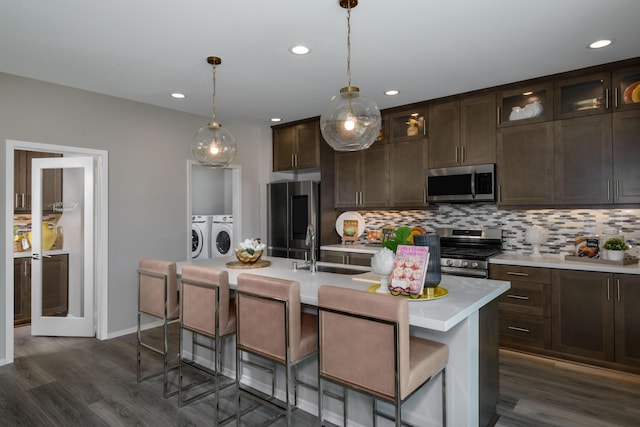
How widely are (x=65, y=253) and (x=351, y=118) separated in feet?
12.4

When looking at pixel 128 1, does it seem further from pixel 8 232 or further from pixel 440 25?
pixel 8 232

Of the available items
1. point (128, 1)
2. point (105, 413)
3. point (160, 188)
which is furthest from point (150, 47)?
point (105, 413)

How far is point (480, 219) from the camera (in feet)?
13.9

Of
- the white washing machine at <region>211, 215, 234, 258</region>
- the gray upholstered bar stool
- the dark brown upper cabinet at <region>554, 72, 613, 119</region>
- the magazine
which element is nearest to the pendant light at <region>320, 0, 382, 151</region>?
the magazine

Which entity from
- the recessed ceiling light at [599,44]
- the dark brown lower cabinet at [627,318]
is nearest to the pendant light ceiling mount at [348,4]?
the recessed ceiling light at [599,44]

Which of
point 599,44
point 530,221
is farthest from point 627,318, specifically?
point 599,44

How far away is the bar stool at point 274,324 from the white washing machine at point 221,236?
4287 mm

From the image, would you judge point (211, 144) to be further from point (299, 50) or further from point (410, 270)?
point (410, 270)

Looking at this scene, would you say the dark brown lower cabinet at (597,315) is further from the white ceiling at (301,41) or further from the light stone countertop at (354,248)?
the light stone countertop at (354,248)

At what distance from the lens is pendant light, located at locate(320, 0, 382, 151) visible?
2273mm

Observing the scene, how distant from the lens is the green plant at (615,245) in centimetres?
312

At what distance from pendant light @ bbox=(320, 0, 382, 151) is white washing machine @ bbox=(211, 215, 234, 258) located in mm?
4398

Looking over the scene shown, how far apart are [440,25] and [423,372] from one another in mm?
2208

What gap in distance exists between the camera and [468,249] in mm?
4043
